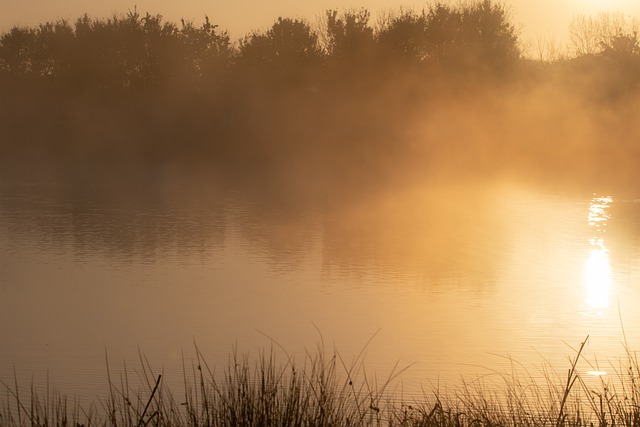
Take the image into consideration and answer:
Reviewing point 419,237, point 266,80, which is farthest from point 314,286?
point 266,80

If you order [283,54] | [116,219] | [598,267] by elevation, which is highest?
[283,54]

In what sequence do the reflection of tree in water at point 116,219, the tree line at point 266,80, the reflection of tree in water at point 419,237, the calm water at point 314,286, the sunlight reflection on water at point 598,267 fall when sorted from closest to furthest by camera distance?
the calm water at point 314,286, the sunlight reflection on water at point 598,267, the reflection of tree in water at point 419,237, the reflection of tree in water at point 116,219, the tree line at point 266,80

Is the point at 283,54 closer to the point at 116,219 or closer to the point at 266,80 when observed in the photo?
the point at 266,80

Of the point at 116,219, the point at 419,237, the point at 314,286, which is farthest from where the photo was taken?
the point at 116,219

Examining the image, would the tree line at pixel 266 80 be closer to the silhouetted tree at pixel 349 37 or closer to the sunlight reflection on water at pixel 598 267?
the silhouetted tree at pixel 349 37

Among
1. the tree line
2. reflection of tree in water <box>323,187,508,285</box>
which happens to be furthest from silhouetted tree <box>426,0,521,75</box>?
reflection of tree in water <box>323,187,508,285</box>

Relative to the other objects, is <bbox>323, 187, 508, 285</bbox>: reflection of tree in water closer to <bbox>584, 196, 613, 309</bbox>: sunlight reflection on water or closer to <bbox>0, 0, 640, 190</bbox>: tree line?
<bbox>584, 196, 613, 309</bbox>: sunlight reflection on water

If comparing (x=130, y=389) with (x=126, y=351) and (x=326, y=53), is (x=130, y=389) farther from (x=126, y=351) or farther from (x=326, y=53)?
(x=326, y=53)

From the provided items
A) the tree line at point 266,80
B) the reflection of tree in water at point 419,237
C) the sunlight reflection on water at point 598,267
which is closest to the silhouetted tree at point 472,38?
the tree line at point 266,80

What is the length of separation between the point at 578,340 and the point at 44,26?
3261 centimetres

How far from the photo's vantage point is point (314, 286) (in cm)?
1020

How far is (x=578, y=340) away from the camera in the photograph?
7.87m

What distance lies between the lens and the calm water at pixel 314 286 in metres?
7.43

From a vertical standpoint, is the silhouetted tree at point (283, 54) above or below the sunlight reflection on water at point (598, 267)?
above
